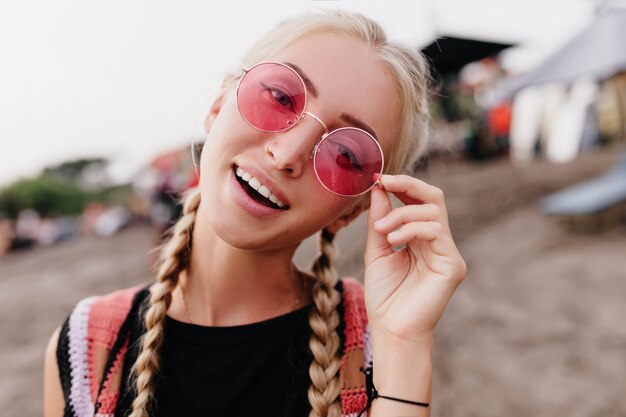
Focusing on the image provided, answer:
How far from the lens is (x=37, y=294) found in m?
7.56

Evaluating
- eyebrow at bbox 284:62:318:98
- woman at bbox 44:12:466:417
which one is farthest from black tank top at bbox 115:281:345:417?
eyebrow at bbox 284:62:318:98

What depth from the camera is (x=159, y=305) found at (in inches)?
60.4

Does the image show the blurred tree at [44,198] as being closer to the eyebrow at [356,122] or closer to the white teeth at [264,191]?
the white teeth at [264,191]

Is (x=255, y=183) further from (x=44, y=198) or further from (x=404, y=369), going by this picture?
(x=44, y=198)

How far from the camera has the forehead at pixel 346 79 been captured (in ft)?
4.71

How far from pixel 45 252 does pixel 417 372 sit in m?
13.9

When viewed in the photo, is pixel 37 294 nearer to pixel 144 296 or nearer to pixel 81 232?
pixel 144 296

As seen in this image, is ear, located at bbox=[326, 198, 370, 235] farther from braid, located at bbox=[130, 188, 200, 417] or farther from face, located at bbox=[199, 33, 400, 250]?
braid, located at bbox=[130, 188, 200, 417]

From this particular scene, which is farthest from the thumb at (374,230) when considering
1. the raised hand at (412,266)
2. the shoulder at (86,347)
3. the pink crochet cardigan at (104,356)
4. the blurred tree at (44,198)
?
the blurred tree at (44,198)

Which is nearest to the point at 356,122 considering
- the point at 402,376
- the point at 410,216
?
the point at 410,216

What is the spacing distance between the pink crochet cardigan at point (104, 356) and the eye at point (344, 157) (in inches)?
20.6

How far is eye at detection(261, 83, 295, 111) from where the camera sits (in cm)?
144

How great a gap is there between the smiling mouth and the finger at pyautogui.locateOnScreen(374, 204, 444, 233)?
31 centimetres

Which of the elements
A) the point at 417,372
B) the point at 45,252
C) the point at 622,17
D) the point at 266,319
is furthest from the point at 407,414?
the point at 45,252
